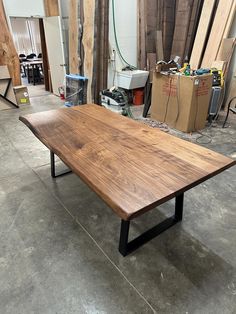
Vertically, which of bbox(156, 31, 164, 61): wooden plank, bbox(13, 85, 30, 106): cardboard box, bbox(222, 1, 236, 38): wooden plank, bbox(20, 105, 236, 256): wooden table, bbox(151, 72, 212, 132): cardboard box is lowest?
bbox(13, 85, 30, 106): cardboard box

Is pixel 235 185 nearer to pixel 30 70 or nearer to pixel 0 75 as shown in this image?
pixel 0 75

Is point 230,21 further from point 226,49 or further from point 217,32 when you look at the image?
point 226,49

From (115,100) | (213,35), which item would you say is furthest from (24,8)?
(213,35)

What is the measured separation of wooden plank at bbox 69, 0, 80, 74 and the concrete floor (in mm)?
3309

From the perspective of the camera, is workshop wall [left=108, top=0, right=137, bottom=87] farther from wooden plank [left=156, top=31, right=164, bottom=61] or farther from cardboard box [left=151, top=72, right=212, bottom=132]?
cardboard box [left=151, top=72, right=212, bottom=132]

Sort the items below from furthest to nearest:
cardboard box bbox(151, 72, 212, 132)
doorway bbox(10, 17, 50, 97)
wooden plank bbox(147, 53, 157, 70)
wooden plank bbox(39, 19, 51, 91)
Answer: doorway bbox(10, 17, 50, 97), wooden plank bbox(39, 19, 51, 91), wooden plank bbox(147, 53, 157, 70), cardboard box bbox(151, 72, 212, 132)

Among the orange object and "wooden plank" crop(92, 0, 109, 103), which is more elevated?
"wooden plank" crop(92, 0, 109, 103)

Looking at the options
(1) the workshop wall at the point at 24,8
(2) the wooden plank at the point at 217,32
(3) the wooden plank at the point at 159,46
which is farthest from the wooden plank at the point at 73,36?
(2) the wooden plank at the point at 217,32

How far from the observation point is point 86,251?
Answer: 161 centimetres

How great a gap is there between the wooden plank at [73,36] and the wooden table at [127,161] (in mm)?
3193

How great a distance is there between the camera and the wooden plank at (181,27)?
4477mm

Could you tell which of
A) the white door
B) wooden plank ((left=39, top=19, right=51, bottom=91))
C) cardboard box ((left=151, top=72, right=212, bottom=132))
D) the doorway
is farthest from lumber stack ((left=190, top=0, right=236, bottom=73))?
the doorway

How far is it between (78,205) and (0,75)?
3813 millimetres

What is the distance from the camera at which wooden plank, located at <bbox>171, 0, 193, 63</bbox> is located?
4477 mm
